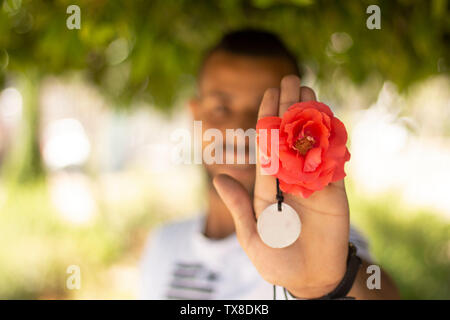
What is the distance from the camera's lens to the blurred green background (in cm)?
86

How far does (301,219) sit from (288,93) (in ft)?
0.47

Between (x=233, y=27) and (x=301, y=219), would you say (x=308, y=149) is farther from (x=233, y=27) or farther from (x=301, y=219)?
(x=233, y=27)

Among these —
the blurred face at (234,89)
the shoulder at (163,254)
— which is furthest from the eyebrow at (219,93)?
the shoulder at (163,254)

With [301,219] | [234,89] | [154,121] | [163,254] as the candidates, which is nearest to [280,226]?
[301,219]

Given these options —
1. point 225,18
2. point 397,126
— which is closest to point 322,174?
point 225,18

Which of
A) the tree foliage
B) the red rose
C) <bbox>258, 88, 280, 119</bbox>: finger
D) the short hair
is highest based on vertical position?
the tree foliage

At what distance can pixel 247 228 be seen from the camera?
43 centimetres

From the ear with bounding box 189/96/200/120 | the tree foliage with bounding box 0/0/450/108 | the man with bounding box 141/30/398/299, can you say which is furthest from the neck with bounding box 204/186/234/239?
the tree foliage with bounding box 0/0/450/108

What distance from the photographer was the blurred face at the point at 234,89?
58 cm

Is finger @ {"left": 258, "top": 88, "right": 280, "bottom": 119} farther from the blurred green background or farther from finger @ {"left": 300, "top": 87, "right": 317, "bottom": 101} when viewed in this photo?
the blurred green background

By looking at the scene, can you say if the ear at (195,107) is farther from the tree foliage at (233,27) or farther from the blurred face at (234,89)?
the tree foliage at (233,27)

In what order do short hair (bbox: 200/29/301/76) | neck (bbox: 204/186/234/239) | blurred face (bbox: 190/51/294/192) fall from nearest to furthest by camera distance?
blurred face (bbox: 190/51/294/192) < short hair (bbox: 200/29/301/76) < neck (bbox: 204/186/234/239)

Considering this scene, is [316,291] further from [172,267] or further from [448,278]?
[448,278]

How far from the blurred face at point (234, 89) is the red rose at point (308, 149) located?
0.13m
